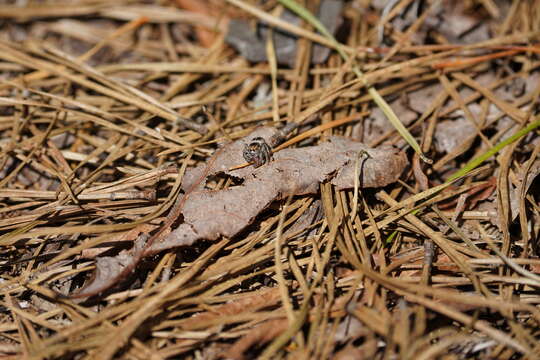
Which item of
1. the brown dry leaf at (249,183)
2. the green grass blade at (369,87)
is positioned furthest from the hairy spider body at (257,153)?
the green grass blade at (369,87)

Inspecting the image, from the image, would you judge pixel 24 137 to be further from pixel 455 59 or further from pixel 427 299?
pixel 455 59

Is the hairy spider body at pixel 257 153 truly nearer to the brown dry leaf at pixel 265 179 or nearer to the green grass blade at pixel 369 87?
the brown dry leaf at pixel 265 179

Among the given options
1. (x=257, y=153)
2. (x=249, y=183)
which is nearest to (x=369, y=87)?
(x=257, y=153)

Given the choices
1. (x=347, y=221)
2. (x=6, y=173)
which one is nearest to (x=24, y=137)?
(x=6, y=173)

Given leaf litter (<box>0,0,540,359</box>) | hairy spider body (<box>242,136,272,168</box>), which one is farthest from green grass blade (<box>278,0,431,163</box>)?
hairy spider body (<box>242,136,272,168</box>)

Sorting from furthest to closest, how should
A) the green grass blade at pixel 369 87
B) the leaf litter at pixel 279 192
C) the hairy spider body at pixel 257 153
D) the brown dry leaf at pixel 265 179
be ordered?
the green grass blade at pixel 369 87
the hairy spider body at pixel 257 153
the brown dry leaf at pixel 265 179
the leaf litter at pixel 279 192

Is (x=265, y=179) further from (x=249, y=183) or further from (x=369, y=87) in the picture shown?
(x=369, y=87)

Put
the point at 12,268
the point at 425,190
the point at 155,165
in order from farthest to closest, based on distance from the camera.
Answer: the point at 155,165
the point at 425,190
the point at 12,268
